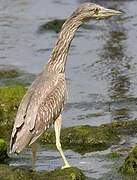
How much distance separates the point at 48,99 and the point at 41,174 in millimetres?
876

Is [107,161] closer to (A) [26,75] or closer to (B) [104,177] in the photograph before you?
(B) [104,177]

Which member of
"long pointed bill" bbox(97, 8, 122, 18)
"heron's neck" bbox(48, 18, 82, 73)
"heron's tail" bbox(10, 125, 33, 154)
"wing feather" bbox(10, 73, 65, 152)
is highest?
"long pointed bill" bbox(97, 8, 122, 18)

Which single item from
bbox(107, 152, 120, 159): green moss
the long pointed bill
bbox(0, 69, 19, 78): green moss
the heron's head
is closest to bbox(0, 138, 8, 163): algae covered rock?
bbox(107, 152, 120, 159): green moss

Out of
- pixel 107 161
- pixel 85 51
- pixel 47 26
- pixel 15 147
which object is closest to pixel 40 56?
pixel 85 51

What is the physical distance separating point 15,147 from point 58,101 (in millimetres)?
812

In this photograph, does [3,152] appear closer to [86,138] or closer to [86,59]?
[86,138]

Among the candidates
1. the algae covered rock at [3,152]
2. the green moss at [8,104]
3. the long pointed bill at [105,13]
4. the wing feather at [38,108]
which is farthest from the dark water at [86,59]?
the long pointed bill at [105,13]

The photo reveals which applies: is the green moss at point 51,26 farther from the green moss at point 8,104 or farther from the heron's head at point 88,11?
the heron's head at point 88,11

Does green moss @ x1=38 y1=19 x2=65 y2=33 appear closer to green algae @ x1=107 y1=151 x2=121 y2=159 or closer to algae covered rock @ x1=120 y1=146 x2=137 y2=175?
green algae @ x1=107 y1=151 x2=121 y2=159

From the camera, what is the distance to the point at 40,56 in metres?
17.2

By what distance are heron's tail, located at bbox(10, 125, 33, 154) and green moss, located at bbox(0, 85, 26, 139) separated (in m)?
3.00

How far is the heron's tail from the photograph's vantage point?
896 cm

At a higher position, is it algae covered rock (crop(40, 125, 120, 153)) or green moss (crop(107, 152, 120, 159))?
green moss (crop(107, 152, 120, 159))

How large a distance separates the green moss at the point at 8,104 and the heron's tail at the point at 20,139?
3.00m
